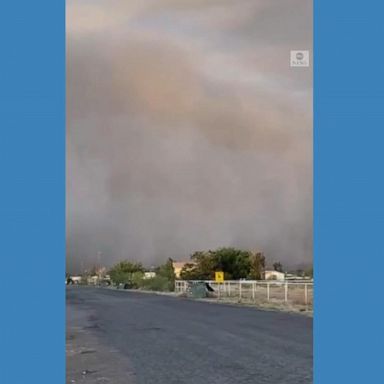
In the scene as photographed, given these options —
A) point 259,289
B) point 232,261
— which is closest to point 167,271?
point 232,261

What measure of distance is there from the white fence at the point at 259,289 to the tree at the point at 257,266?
23cm

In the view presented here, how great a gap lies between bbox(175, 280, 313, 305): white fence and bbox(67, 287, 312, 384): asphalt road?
21cm

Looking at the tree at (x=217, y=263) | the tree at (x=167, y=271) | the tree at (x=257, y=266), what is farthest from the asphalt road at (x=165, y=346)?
the tree at (x=257, y=266)

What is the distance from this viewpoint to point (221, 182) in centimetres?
543

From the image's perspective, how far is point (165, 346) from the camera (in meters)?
5.88

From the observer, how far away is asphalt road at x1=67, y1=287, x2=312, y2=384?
523 centimetres

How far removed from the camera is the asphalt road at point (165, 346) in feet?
17.2

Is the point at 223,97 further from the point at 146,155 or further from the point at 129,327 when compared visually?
the point at 129,327

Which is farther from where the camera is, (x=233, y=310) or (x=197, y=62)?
(x=233, y=310)

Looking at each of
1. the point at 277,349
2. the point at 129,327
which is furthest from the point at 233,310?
the point at 129,327

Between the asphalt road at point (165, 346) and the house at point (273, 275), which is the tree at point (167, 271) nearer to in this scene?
the asphalt road at point (165, 346)

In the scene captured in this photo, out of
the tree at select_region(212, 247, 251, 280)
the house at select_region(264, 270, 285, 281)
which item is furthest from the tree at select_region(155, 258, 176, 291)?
the house at select_region(264, 270, 285, 281)

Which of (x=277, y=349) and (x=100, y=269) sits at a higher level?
(x=100, y=269)

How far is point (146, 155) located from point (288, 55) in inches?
59.3
